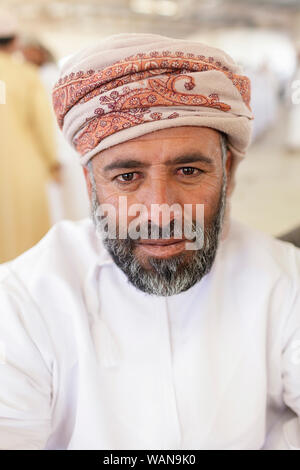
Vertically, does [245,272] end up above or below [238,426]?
above

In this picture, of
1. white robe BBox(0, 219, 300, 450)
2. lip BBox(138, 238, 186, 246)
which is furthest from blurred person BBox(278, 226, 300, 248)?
lip BBox(138, 238, 186, 246)

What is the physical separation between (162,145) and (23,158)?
86 cm

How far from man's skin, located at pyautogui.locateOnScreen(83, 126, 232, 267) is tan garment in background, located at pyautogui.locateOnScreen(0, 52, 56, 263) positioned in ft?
1.72

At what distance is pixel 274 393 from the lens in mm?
930

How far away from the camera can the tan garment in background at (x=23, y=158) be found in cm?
129

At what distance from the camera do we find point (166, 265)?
82 centimetres

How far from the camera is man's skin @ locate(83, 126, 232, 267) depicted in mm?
771

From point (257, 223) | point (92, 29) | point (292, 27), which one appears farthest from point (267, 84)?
point (292, 27)

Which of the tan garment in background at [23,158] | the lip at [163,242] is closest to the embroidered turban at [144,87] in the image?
the lip at [163,242]

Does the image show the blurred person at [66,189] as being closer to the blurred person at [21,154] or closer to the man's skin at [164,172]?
the blurred person at [21,154]

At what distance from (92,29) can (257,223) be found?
389 inches

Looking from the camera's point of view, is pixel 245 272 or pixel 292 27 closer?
pixel 245 272

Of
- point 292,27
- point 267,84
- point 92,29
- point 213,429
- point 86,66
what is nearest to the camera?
point 86,66
